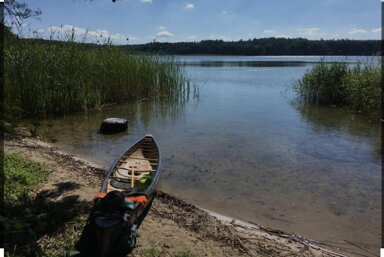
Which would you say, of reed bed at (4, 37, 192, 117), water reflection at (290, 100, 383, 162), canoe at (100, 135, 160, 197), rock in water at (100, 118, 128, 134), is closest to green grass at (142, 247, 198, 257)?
canoe at (100, 135, 160, 197)

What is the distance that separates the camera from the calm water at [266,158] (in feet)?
16.1

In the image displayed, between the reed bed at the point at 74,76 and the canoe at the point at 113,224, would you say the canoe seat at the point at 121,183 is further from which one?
the reed bed at the point at 74,76

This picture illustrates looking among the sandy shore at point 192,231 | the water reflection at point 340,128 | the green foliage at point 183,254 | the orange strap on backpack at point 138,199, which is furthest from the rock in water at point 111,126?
the green foliage at point 183,254

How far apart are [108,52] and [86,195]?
9.76 m

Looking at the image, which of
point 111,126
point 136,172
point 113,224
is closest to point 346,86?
point 111,126

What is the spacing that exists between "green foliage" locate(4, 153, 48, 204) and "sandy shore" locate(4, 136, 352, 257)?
0.56 feet

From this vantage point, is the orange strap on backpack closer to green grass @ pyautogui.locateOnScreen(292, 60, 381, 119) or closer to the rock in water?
the rock in water

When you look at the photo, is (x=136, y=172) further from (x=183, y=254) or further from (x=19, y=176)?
(x=183, y=254)

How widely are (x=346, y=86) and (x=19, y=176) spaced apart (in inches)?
488

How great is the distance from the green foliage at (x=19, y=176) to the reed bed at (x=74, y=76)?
362cm

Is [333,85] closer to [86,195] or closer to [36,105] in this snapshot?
[36,105]

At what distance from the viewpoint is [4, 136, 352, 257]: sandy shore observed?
364 centimetres

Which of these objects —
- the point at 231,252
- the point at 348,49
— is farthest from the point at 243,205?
the point at 348,49

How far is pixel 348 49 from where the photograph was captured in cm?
4425
